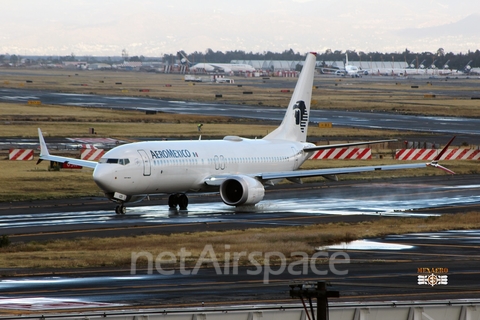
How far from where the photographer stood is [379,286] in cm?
2962

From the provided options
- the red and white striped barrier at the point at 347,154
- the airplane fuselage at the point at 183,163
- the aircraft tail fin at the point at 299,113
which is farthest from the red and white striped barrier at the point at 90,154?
the red and white striped barrier at the point at 347,154

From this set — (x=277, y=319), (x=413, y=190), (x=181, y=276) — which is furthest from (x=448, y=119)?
(x=277, y=319)

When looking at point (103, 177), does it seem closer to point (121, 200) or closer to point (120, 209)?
point (121, 200)

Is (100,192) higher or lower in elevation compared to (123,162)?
lower

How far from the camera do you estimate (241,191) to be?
5184cm

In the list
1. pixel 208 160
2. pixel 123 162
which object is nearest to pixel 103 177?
pixel 123 162

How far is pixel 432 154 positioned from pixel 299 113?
16.9 meters

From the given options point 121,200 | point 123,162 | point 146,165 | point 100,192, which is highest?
point 123,162

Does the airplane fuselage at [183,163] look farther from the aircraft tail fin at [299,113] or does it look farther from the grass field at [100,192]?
the grass field at [100,192]

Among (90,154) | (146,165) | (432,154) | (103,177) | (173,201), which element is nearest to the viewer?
(103,177)

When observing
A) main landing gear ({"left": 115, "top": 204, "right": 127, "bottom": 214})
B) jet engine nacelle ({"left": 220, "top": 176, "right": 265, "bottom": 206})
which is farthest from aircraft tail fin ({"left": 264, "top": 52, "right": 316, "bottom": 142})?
main landing gear ({"left": 115, "top": 204, "right": 127, "bottom": 214})

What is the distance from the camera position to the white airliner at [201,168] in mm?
49281

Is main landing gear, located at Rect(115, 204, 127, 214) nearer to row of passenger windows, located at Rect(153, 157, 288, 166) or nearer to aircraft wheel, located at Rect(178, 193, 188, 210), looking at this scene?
row of passenger windows, located at Rect(153, 157, 288, 166)

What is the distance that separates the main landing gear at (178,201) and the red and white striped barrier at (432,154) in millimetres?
26572
